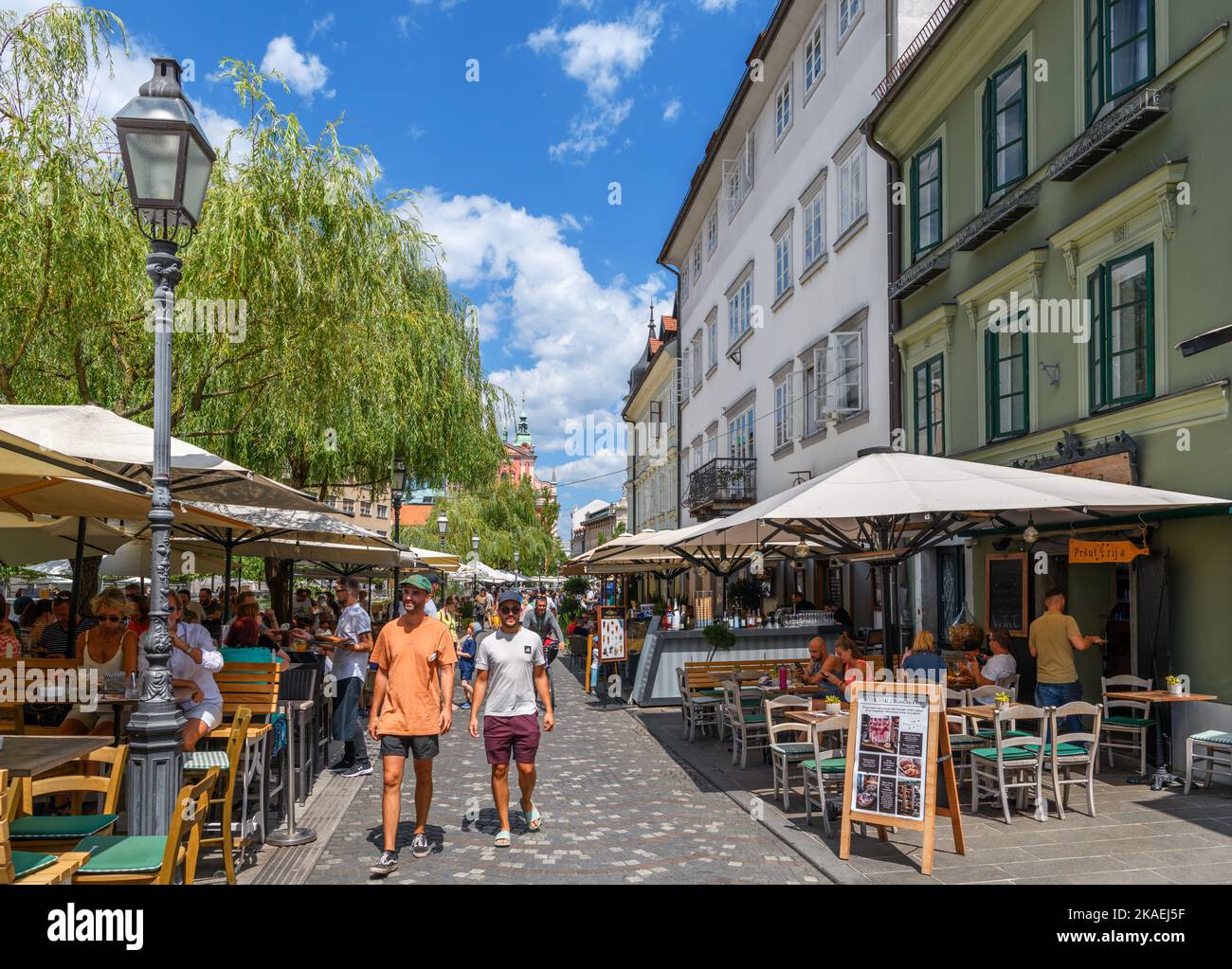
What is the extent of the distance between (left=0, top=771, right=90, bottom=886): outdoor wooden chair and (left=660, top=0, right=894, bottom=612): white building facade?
16.5m

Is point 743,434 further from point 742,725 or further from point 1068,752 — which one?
point 1068,752

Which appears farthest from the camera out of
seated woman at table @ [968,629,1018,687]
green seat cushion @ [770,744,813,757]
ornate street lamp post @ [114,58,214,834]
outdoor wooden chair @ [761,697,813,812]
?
seated woman at table @ [968,629,1018,687]

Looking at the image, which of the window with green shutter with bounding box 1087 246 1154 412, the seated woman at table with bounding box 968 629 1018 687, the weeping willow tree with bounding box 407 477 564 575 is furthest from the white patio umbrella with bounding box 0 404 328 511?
the weeping willow tree with bounding box 407 477 564 575

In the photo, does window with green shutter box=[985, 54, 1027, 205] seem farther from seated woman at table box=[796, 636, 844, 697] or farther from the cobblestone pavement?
the cobblestone pavement

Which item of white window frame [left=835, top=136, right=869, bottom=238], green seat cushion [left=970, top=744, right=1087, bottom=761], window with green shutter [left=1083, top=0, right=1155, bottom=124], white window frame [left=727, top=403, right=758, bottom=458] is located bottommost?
green seat cushion [left=970, top=744, right=1087, bottom=761]

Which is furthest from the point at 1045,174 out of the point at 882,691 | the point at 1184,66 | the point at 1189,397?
the point at 882,691

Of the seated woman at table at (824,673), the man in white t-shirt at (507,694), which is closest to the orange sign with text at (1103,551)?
the seated woman at table at (824,673)

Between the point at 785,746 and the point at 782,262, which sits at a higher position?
the point at 782,262

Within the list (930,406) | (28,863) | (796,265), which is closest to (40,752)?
(28,863)

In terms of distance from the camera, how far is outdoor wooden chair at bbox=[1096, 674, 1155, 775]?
33.7 feet

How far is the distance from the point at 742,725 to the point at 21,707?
6950 mm

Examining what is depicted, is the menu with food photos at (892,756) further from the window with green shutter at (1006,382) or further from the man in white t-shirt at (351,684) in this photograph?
the window with green shutter at (1006,382)

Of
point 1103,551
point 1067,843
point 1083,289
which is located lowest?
point 1067,843

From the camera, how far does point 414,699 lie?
7.11 m
